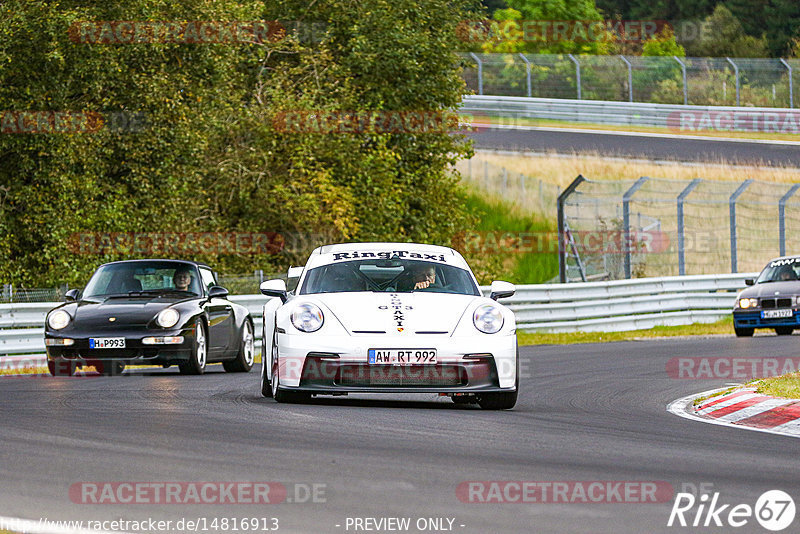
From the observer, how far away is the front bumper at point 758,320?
2345 centimetres

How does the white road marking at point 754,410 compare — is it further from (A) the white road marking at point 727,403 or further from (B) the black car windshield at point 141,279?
Answer: (B) the black car windshield at point 141,279

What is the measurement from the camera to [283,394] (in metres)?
11.1

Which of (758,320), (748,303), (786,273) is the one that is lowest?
(758,320)

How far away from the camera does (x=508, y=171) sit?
1793 inches

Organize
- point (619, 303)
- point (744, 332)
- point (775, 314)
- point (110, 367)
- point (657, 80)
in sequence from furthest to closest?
point (657, 80) → point (619, 303) → point (744, 332) → point (775, 314) → point (110, 367)

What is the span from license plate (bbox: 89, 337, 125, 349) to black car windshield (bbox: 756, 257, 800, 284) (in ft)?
43.9

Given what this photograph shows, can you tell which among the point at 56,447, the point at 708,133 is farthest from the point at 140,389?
the point at 708,133

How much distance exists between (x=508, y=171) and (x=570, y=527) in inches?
1582

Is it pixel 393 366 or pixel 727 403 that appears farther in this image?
pixel 727 403

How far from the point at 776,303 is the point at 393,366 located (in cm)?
1458

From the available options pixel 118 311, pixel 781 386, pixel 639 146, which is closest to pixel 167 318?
pixel 118 311

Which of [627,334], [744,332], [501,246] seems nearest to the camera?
[744,332]

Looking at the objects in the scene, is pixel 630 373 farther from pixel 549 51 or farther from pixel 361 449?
pixel 549 51

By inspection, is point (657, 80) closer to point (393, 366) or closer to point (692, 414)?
point (692, 414)
